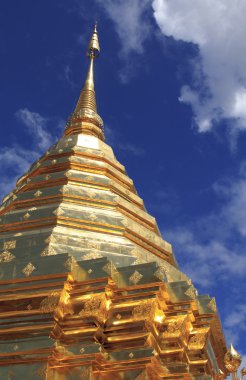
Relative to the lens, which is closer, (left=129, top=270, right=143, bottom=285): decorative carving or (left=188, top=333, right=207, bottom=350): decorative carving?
(left=129, top=270, right=143, bottom=285): decorative carving

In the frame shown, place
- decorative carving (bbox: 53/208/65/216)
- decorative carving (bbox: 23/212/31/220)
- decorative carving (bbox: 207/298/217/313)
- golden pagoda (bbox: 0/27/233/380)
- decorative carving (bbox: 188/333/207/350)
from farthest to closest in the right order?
decorative carving (bbox: 23/212/31/220)
decorative carving (bbox: 53/208/65/216)
decorative carving (bbox: 207/298/217/313)
decorative carving (bbox: 188/333/207/350)
golden pagoda (bbox: 0/27/233/380)

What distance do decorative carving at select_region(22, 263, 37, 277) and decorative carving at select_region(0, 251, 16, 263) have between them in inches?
26.3

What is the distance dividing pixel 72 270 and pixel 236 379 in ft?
9.55

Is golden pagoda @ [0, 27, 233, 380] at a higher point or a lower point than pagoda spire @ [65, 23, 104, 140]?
lower

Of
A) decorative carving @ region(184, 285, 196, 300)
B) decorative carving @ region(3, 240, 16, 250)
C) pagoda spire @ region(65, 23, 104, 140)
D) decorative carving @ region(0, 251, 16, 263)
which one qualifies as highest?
pagoda spire @ region(65, 23, 104, 140)

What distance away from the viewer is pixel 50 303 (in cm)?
742

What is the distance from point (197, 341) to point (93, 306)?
1.85m

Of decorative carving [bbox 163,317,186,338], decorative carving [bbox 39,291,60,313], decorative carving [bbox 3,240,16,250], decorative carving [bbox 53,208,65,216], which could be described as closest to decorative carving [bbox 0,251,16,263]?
decorative carving [bbox 3,240,16,250]

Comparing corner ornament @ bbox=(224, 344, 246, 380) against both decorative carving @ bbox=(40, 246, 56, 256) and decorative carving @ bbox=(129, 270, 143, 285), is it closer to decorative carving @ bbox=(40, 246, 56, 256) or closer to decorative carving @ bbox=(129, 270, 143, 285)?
decorative carving @ bbox=(129, 270, 143, 285)

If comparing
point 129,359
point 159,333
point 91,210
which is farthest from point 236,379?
point 91,210

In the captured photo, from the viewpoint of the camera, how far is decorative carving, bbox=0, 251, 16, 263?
28.1ft

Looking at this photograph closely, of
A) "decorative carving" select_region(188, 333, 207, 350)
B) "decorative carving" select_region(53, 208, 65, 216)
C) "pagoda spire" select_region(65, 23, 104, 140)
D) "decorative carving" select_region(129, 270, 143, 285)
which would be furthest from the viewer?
"pagoda spire" select_region(65, 23, 104, 140)

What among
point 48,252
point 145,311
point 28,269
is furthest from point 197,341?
point 28,269

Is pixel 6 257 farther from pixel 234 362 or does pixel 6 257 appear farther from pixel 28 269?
pixel 234 362
